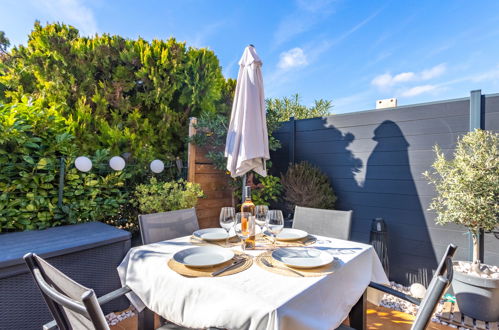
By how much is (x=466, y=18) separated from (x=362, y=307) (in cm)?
638

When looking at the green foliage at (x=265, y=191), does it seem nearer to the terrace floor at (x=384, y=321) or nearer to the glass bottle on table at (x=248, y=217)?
the terrace floor at (x=384, y=321)

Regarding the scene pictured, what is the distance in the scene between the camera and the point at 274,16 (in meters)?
5.18

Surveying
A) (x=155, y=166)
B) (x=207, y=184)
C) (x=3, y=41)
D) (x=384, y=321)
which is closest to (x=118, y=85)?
(x=155, y=166)

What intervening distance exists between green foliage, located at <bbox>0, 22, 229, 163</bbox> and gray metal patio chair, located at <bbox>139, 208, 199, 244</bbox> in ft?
5.85

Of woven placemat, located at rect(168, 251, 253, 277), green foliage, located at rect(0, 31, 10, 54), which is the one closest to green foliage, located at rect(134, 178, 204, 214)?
woven placemat, located at rect(168, 251, 253, 277)

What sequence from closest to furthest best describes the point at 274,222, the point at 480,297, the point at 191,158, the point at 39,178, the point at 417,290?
the point at 274,222, the point at 480,297, the point at 39,178, the point at 417,290, the point at 191,158

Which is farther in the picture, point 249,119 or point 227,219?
point 249,119

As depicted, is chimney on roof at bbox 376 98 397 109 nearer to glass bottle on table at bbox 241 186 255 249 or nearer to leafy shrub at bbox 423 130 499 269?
leafy shrub at bbox 423 130 499 269

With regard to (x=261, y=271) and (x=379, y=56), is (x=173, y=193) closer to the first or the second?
(x=261, y=271)

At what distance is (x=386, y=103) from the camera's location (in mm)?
3602

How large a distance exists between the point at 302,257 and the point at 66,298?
105cm

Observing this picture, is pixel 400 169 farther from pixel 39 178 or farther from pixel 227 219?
pixel 39 178

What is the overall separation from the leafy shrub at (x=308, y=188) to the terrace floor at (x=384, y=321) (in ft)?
4.48

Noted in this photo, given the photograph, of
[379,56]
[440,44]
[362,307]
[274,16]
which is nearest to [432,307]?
[362,307]
